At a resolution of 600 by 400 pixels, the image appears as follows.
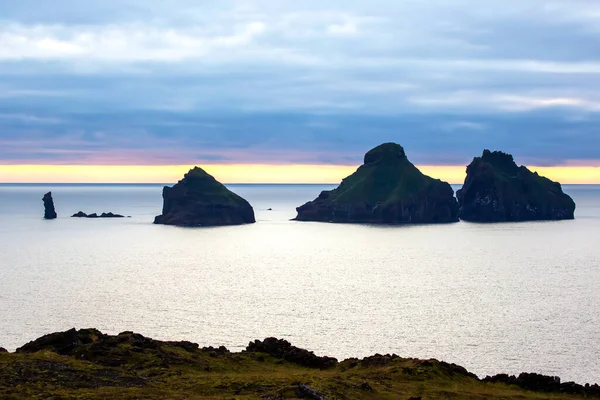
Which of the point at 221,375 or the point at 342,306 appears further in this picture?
the point at 342,306

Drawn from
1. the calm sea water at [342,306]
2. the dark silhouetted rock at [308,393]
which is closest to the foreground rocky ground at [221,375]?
the dark silhouetted rock at [308,393]

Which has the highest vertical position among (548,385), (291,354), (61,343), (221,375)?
(61,343)

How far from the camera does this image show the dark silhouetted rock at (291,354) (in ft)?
216

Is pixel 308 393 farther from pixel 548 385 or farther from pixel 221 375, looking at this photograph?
pixel 548 385

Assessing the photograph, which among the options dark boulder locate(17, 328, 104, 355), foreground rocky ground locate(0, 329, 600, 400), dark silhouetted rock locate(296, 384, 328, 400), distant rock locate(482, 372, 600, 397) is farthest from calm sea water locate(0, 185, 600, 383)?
dark silhouetted rock locate(296, 384, 328, 400)

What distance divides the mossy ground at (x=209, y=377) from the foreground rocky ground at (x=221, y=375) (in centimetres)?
7

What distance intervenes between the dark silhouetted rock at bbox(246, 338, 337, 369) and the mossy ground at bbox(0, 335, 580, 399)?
833mm

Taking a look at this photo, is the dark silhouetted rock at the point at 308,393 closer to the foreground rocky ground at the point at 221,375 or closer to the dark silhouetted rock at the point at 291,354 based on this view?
the foreground rocky ground at the point at 221,375

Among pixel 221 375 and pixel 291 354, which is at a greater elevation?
pixel 291 354

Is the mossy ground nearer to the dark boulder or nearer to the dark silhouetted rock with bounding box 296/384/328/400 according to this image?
the dark silhouetted rock with bounding box 296/384/328/400

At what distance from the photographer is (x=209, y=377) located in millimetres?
56969

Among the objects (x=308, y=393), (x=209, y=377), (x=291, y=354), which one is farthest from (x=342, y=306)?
(x=308, y=393)

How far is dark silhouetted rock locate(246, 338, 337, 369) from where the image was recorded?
2589 inches

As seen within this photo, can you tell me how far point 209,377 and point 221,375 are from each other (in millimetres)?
1384
